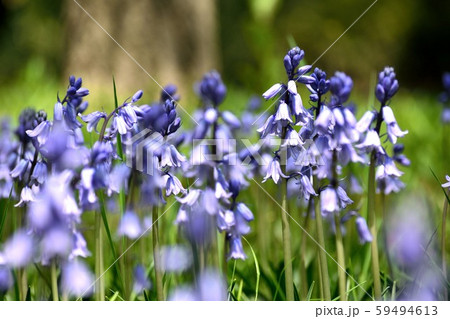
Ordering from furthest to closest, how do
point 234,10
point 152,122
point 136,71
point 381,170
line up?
1. point 234,10
2. point 136,71
3. point 381,170
4. point 152,122

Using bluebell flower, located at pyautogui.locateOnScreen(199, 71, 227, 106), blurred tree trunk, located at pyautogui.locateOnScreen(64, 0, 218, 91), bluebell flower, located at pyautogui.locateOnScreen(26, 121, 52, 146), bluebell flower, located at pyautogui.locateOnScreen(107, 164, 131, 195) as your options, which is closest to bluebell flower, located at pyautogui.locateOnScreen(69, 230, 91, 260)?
bluebell flower, located at pyautogui.locateOnScreen(107, 164, 131, 195)

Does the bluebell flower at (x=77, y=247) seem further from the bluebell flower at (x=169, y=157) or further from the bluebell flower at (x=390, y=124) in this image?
the bluebell flower at (x=390, y=124)

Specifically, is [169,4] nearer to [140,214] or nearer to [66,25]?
[66,25]

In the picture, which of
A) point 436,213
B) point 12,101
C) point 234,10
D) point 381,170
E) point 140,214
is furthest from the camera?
point 234,10

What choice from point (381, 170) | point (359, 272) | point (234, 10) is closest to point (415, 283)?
point (381, 170)

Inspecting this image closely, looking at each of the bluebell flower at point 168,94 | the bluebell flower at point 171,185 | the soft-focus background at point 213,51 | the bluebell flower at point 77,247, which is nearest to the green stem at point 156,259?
the bluebell flower at point 171,185

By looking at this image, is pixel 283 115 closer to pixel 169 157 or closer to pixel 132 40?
pixel 169 157

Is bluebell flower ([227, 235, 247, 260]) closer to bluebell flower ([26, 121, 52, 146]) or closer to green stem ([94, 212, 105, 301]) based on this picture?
green stem ([94, 212, 105, 301])
